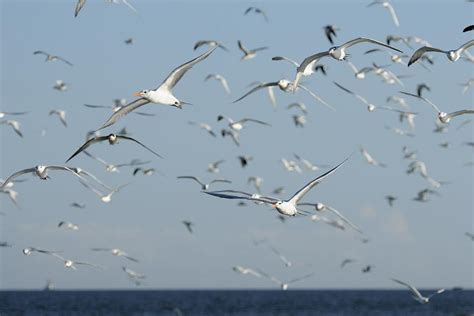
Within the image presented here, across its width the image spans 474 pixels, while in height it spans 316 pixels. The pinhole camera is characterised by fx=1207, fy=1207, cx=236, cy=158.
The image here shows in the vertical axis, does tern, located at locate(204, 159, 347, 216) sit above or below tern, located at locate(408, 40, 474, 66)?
below

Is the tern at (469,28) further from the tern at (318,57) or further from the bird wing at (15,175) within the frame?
the bird wing at (15,175)

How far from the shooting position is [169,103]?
114 feet

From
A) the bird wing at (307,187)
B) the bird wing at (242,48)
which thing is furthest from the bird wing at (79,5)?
the bird wing at (242,48)

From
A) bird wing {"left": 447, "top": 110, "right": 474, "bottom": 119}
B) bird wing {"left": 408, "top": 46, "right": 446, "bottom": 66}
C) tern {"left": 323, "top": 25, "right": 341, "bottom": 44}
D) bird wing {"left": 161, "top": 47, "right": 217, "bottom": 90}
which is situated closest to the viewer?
bird wing {"left": 161, "top": 47, "right": 217, "bottom": 90}

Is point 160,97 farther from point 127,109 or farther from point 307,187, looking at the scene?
point 307,187

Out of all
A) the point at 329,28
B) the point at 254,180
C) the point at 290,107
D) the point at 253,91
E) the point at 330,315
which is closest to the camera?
the point at 253,91

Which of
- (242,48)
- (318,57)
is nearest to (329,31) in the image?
(242,48)

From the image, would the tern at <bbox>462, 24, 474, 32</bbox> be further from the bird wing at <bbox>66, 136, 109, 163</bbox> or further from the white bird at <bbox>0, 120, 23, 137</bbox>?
the white bird at <bbox>0, 120, 23, 137</bbox>

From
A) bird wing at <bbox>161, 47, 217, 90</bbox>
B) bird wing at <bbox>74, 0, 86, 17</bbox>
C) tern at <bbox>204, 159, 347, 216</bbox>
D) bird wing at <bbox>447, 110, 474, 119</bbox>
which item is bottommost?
tern at <bbox>204, 159, 347, 216</bbox>

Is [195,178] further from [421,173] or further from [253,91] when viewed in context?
[421,173]

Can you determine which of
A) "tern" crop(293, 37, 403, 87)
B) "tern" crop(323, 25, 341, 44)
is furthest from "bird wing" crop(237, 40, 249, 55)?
"tern" crop(293, 37, 403, 87)

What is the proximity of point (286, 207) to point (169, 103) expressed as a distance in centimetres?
463

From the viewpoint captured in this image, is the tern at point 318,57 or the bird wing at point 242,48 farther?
the bird wing at point 242,48

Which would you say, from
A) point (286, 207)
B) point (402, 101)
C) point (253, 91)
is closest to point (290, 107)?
point (402, 101)
